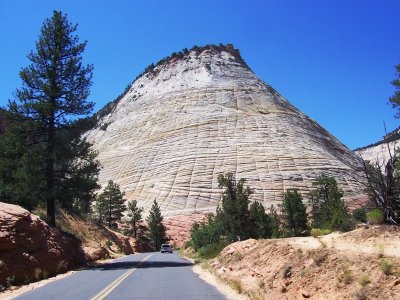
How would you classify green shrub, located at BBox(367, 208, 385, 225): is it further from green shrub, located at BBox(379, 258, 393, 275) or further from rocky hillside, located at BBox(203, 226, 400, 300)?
green shrub, located at BBox(379, 258, 393, 275)

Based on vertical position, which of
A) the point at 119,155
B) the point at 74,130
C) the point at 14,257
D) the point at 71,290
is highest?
the point at 119,155

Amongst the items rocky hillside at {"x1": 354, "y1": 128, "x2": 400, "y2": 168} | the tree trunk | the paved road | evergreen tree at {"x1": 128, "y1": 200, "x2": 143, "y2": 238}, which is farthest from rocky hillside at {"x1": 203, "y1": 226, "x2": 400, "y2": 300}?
evergreen tree at {"x1": 128, "y1": 200, "x2": 143, "y2": 238}

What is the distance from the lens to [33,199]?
24.2m

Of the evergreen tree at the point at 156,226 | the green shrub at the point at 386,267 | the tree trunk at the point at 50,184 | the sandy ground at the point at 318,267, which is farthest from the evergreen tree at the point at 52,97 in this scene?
the evergreen tree at the point at 156,226

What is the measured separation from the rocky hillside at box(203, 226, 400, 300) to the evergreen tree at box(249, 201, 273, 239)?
16622mm

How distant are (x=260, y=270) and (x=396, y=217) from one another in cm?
414

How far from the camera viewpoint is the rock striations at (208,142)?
221 feet

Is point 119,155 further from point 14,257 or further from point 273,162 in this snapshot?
point 14,257

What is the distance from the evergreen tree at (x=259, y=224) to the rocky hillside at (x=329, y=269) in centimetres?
1662

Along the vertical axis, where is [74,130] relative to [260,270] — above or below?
above

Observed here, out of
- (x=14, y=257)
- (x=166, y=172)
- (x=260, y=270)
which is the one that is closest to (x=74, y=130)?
(x=14, y=257)

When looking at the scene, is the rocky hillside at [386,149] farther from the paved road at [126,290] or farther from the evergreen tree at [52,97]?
the evergreen tree at [52,97]

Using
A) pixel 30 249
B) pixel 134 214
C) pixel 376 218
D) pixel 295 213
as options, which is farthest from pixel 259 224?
pixel 134 214

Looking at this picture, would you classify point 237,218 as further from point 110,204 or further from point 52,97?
point 110,204
